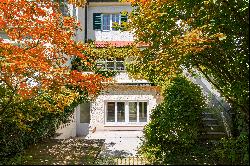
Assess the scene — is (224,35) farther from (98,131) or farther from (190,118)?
(98,131)

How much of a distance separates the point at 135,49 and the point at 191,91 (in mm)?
4039

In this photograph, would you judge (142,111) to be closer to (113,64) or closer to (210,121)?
(113,64)

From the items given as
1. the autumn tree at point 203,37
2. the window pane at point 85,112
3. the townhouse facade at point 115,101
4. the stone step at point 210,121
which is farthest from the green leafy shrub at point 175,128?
the window pane at point 85,112

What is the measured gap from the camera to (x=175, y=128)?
14.3 meters

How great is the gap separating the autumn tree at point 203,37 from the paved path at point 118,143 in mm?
6188

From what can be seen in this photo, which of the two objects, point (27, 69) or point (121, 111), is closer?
point (27, 69)

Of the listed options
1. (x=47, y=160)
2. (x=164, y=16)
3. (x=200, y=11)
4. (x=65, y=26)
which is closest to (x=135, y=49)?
(x=164, y=16)

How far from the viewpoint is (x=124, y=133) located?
2525cm

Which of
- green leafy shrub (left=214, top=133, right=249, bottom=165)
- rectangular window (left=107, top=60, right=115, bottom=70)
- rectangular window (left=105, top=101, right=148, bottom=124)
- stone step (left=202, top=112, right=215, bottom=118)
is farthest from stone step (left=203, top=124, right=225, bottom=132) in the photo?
rectangular window (left=107, top=60, right=115, bottom=70)

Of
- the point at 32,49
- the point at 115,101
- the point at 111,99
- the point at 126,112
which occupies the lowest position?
the point at 126,112

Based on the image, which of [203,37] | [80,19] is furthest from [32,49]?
[80,19]

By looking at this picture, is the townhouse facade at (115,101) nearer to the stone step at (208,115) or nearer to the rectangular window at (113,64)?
the rectangular window at (113,64)

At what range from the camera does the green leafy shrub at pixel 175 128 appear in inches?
554

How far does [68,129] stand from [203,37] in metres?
16.3
